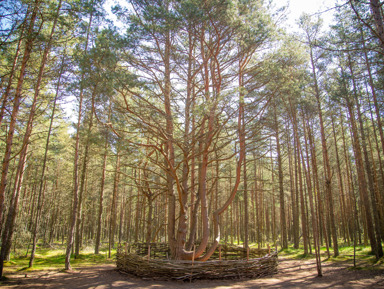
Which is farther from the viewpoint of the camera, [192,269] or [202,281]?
[192,269]

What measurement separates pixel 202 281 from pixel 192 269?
475 millimetres

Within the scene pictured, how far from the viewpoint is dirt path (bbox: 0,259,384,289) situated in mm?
7069

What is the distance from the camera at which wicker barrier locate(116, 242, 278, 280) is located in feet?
26.6

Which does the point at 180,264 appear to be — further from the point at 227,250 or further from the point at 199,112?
the point at 199,112

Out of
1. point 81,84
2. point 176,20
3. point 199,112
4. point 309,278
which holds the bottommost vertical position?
point 309,278

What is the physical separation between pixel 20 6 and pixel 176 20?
437 cm

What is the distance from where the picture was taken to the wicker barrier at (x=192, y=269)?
8.10 metres

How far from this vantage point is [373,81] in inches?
434

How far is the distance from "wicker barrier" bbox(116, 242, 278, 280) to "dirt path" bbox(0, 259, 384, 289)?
279 mm

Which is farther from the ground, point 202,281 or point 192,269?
point 192,269

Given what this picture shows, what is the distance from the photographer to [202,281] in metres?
7.98

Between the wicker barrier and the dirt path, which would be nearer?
the dirt path

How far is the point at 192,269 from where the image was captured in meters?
8.11

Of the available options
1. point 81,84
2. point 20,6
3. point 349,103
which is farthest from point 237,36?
point 349,103
